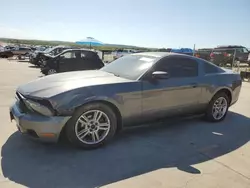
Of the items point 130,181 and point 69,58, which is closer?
point 130,181

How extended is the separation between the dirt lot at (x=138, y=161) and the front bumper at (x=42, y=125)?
0.27 metres

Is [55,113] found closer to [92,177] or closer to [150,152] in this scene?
[92,177]

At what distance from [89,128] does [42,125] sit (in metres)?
0.71

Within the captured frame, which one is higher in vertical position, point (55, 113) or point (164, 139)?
point (55, 113)

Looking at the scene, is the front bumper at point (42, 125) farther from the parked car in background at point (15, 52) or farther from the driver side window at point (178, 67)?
the parked car in background at point (15, 52)

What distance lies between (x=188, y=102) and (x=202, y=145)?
99 cm

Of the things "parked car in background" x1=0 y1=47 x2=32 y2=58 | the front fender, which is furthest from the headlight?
"parked car in background" x1=0 y1=47 x2=32 y2=58

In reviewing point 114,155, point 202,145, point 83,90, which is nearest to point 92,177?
point 114,155

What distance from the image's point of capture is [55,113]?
3.66m

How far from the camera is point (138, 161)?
12.1ft

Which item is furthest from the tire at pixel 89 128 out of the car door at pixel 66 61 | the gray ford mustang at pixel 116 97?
the car door at pixel 66 61

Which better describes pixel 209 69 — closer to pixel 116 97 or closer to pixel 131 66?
pixel 131 66

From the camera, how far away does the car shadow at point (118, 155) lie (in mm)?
3186

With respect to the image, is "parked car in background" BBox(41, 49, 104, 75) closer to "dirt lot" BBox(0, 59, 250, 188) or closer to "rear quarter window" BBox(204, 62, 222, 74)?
"rear quarter window" BBox(204, 62, 222, 74)
